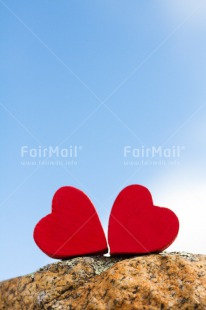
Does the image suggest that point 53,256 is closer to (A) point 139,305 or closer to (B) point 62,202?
(B) point 62,202

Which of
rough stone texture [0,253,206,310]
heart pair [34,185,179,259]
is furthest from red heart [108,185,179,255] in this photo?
rough stone texture [0,253,206,310]

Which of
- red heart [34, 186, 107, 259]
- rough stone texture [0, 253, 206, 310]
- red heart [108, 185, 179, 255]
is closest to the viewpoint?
rough stone texture [0, 253, 206, 310]

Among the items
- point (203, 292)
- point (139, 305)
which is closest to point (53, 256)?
point (139, 305)

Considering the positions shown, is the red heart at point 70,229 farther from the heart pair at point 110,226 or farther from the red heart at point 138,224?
the red heart at point 138,224

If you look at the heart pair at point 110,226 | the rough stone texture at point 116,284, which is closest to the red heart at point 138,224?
the heart pair at point 110,226

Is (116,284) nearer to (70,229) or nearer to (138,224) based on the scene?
(138,224)

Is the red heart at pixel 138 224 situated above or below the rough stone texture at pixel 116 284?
above

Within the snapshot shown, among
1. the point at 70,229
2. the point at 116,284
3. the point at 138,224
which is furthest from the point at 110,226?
the point at 116,284

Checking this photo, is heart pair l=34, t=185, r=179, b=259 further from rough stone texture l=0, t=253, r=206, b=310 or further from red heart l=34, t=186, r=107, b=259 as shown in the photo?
rough stone texture l=0, t=253, r=206, b=310
